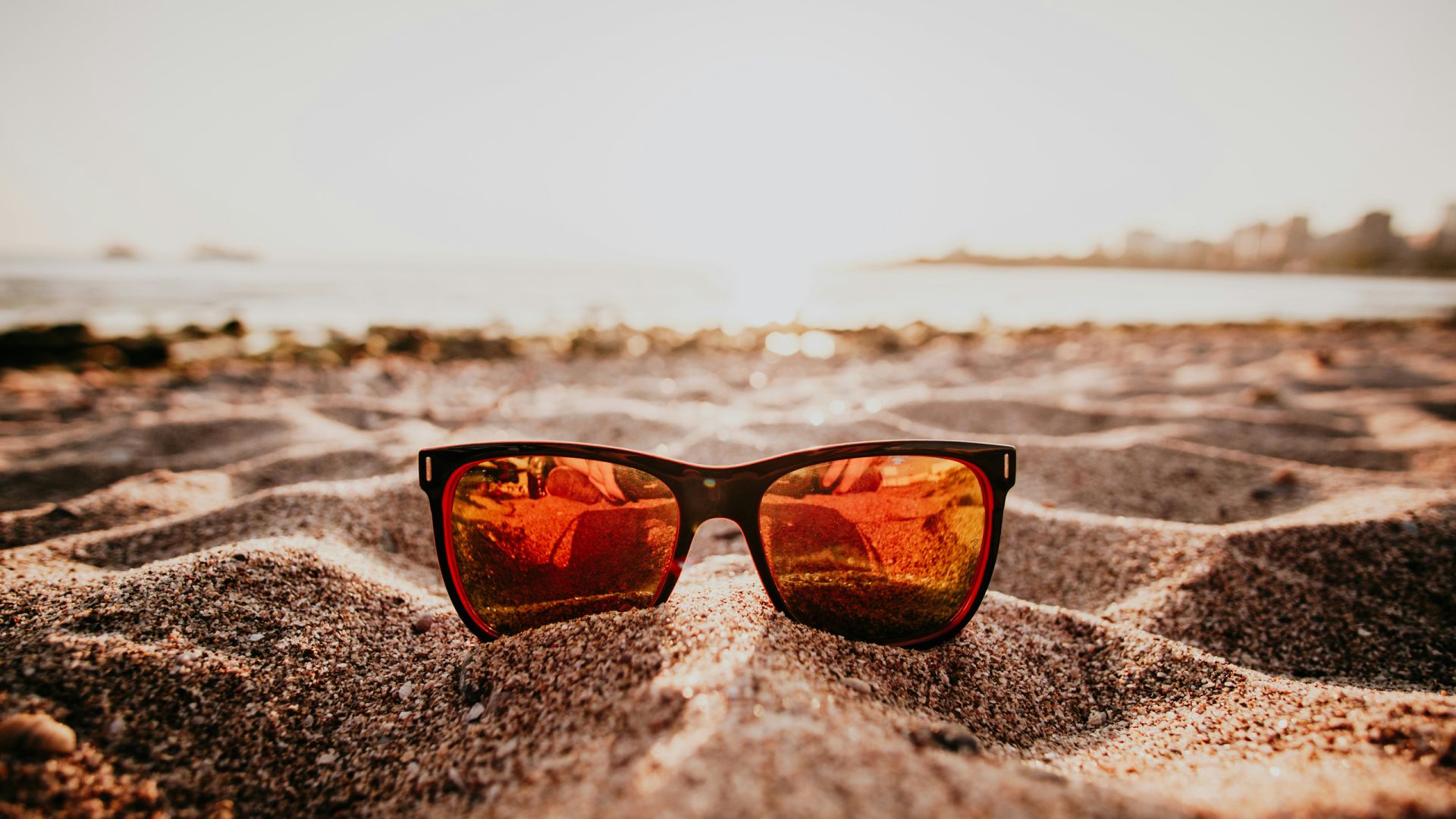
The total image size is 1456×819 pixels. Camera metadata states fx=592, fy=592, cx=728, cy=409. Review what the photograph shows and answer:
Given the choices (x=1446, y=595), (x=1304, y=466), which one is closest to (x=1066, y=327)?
(x=1304, y=466)

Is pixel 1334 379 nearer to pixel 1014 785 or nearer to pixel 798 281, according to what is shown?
pixel 1014 785

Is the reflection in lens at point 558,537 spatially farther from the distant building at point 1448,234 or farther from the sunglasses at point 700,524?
the distant building at point 1448,234

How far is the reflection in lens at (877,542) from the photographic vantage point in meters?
1.37

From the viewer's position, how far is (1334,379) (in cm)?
510

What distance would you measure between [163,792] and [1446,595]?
288cm

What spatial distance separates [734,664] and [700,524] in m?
0.41

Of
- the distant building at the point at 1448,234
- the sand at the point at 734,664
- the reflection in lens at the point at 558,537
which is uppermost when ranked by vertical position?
the distant building at the point at 1448,234

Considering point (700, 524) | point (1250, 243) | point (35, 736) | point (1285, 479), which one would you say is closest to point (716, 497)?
point (700, 524)

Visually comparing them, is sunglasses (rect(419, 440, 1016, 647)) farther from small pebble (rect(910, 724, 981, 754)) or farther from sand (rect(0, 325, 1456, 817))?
small pebble (rect(910, 724, 981, 754))

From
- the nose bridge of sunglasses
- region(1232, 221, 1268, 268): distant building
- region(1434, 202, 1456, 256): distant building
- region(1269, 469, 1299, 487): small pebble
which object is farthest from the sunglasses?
region(1232, 221, 1268, 268): distant building

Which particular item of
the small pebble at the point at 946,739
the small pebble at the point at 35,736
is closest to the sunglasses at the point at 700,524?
the small pebble at the point at 946,739

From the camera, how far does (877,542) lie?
4.71 ft

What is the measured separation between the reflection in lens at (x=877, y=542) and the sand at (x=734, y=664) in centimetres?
9

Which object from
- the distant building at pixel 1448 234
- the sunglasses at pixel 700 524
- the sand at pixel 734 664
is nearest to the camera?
the sand at pixel 734 664
